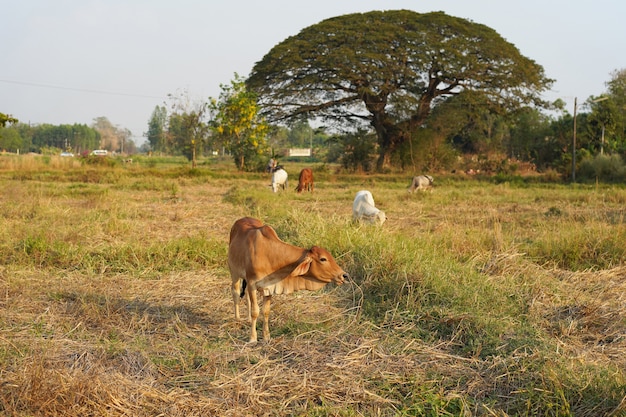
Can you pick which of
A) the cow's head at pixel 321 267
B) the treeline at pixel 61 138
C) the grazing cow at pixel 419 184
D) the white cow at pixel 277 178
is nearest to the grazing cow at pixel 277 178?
the white cow at pixel 277 178

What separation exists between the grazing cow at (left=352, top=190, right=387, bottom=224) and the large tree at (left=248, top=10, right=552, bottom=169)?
17.7 meters

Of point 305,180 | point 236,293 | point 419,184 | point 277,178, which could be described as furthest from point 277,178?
point 236,293

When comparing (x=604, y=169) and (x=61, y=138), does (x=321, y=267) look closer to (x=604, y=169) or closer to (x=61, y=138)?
(x=604, y=169)

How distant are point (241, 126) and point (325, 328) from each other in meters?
24.9

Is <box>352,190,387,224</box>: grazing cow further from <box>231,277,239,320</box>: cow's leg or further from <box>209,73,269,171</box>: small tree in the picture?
<box>209,73,269,171</box>: small tree

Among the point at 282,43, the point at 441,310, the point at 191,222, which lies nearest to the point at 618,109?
the point at 282,43

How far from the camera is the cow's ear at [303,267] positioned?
13.8 ft

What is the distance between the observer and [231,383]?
3.57 meters

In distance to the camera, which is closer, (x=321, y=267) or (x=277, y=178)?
(x=321, y=267)

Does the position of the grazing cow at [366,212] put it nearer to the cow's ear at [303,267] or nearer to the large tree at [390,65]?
the cow's ear at [303,267]

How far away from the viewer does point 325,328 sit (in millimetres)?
4621

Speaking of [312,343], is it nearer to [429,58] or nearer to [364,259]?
[364,259]

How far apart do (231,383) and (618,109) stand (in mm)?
36172

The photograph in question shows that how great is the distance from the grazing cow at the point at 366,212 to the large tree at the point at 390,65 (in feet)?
58.0
